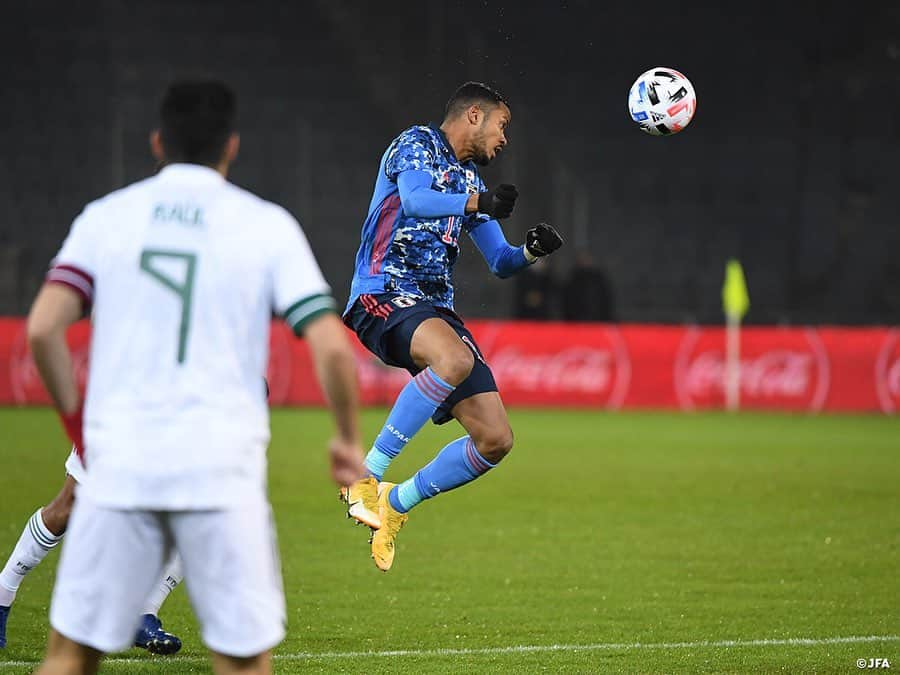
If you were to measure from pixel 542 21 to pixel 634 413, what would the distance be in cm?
660

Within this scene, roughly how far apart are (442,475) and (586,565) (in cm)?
224

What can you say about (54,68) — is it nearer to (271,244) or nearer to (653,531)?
(653,531)

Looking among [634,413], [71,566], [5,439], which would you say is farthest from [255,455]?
[634,413]

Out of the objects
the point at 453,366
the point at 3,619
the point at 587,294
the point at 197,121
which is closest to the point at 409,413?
the point at 453,366

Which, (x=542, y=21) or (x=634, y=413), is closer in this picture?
(x=634, y=413)

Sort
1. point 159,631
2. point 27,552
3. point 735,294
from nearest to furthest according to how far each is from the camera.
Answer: point 27,552
point 159,631
point 735,294

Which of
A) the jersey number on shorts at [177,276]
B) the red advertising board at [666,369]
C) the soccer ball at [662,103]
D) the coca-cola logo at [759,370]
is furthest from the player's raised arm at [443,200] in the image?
the coca-cola logo at [759,370]

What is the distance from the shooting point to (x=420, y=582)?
8.74 meters

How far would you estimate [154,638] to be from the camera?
6.62 m

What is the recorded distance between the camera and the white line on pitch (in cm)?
653

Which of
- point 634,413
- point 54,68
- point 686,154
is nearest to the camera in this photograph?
point 634,413

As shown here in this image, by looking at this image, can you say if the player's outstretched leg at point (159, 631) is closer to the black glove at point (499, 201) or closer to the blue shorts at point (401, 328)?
the blue shorts at point (401, 328)

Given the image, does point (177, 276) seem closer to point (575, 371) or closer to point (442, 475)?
point (442, 475)

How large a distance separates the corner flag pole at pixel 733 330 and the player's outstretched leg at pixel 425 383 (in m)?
15.2
